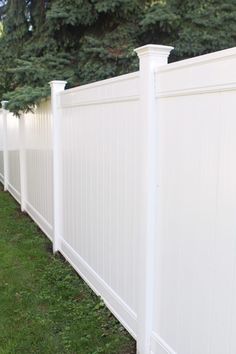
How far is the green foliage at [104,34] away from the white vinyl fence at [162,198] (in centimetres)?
272

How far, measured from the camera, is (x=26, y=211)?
733 centimetres

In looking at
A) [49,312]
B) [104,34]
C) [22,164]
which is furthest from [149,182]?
[104,34]

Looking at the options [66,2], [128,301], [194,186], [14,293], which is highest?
[66,2]

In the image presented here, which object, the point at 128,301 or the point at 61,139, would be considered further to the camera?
the point at 61,139

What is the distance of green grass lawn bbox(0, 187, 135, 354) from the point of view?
3.04m

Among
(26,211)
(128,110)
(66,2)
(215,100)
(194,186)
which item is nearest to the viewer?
(215,100)

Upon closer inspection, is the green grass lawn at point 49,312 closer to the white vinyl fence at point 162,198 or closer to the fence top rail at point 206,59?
the white vinyl fence at point 162,198

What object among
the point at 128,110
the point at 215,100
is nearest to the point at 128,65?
the point at 128,110

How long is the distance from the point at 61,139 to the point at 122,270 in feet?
6.94

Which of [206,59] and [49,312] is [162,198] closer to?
[206,59]

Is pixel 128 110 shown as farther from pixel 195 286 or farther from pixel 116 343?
pixel 116 343

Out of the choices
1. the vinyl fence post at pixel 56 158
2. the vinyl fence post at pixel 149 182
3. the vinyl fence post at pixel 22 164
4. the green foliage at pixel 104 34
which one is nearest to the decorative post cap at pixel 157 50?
the vinyl fence post at pixel 149 182

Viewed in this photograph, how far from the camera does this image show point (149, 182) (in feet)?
8.57

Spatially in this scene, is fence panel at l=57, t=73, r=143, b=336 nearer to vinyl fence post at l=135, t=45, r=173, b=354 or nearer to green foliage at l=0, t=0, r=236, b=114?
vinyl fence post at l=135, t=45, r=173, b=354
